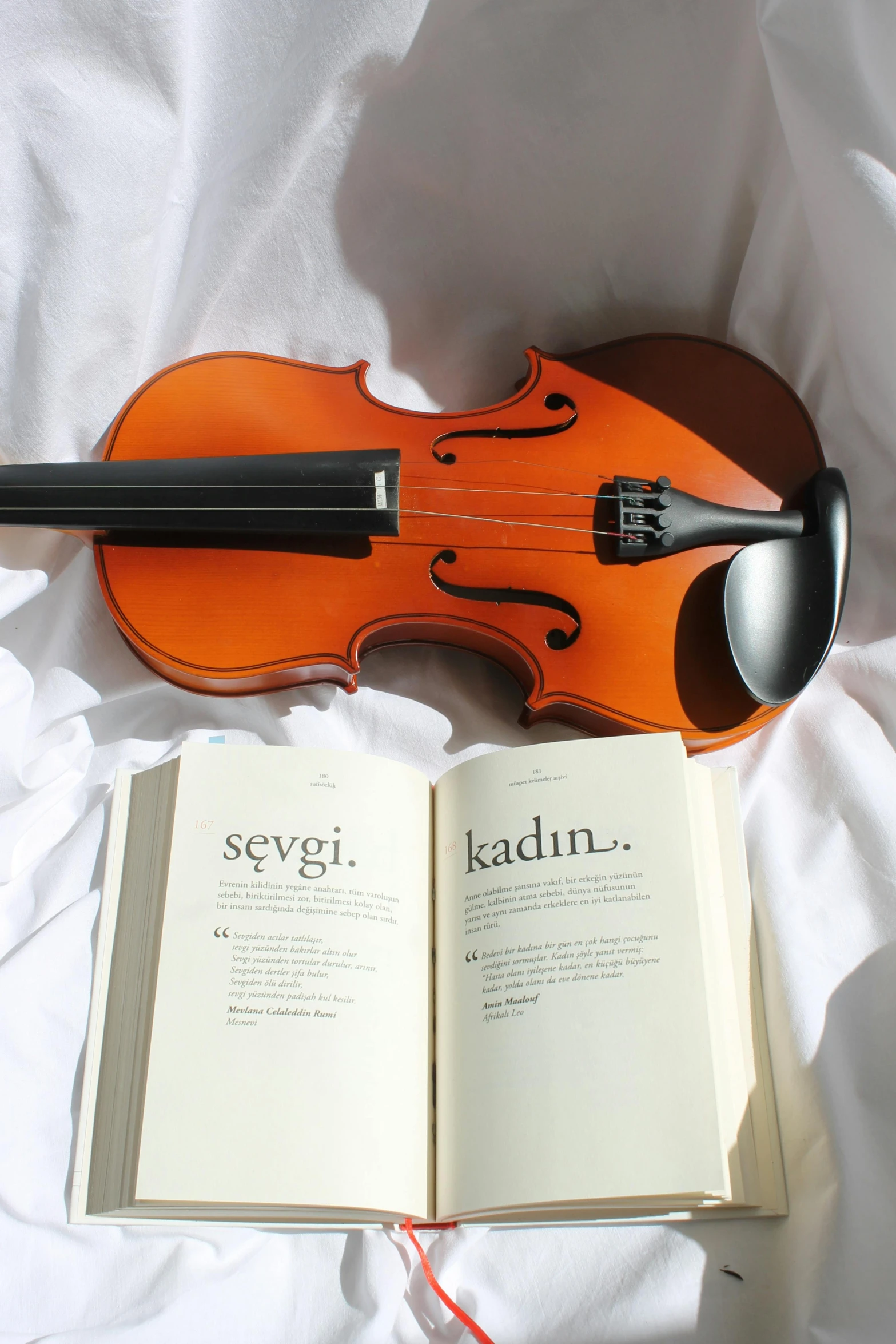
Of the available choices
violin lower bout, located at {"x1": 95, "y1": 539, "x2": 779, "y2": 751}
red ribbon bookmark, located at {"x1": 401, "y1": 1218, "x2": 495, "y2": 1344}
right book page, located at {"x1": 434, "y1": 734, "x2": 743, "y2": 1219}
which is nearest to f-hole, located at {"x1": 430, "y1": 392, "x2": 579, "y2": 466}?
violin lower bout, located at {"x1": 95, "y1": 539, "x2": 779, "y2": 751}

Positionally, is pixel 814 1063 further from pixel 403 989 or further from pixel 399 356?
pixel 399 356

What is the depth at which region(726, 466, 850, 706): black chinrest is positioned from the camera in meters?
0.94

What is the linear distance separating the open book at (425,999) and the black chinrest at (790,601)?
11cm

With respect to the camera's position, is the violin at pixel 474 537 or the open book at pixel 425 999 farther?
the violin at pixel 474 537

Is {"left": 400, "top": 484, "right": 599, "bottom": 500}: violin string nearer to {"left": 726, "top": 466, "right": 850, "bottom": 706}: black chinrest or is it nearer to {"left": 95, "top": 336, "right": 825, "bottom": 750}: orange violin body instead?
{"left": 95, "top": 336, "right": 825, "bottom": 750}: orange violin body

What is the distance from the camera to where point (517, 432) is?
39.3 inches

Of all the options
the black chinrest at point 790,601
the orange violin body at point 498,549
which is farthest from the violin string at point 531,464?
the black chinrest at point 790,601

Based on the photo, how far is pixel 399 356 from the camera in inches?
44.2

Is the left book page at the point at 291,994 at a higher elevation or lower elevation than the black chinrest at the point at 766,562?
lower

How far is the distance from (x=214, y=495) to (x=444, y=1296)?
0.70m

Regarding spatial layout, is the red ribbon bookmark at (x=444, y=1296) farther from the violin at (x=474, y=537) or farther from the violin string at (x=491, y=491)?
the violin string at (x=491, y=491)

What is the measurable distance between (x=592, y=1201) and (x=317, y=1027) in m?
0.25

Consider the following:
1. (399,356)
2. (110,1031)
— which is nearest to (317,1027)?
(110,1031)

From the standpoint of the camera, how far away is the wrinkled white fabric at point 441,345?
2.72ft
